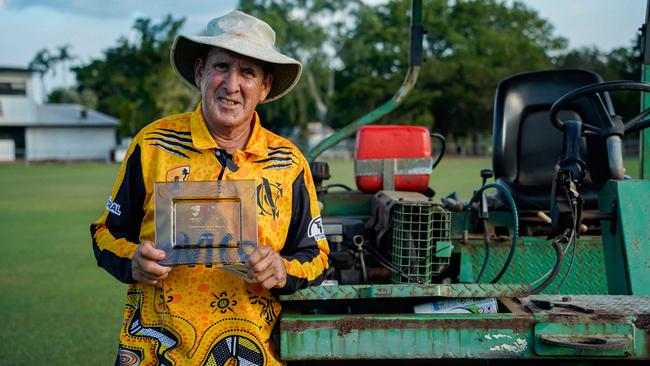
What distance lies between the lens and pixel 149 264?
2074mm

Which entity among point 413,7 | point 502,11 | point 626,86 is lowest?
point 626,86

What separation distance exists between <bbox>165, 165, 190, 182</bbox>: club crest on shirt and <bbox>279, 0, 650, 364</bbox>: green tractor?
50cm

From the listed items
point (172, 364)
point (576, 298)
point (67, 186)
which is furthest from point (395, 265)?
point (67, 186)

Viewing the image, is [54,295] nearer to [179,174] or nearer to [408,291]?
[179,174]

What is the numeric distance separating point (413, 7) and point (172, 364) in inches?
104

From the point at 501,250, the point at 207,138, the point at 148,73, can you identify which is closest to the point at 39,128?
the point at 148,73

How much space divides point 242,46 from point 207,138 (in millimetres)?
312

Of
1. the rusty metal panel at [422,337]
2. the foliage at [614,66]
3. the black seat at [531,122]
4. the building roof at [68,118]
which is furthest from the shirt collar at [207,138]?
the building roof at [68,118]

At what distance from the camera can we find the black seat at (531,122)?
4500mm

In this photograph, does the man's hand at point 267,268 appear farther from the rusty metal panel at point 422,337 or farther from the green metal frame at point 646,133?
the green metal frame at point 646,133

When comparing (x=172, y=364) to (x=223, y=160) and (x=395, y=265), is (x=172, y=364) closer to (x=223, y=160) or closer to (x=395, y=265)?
(x=223, y=160)

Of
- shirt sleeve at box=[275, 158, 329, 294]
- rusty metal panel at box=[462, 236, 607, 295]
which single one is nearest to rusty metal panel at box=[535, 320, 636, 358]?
shirt sleeve at box=[275, 158, 329, 294]

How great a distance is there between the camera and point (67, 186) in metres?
22.3

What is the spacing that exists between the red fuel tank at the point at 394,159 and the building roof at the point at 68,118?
50.5 metres
